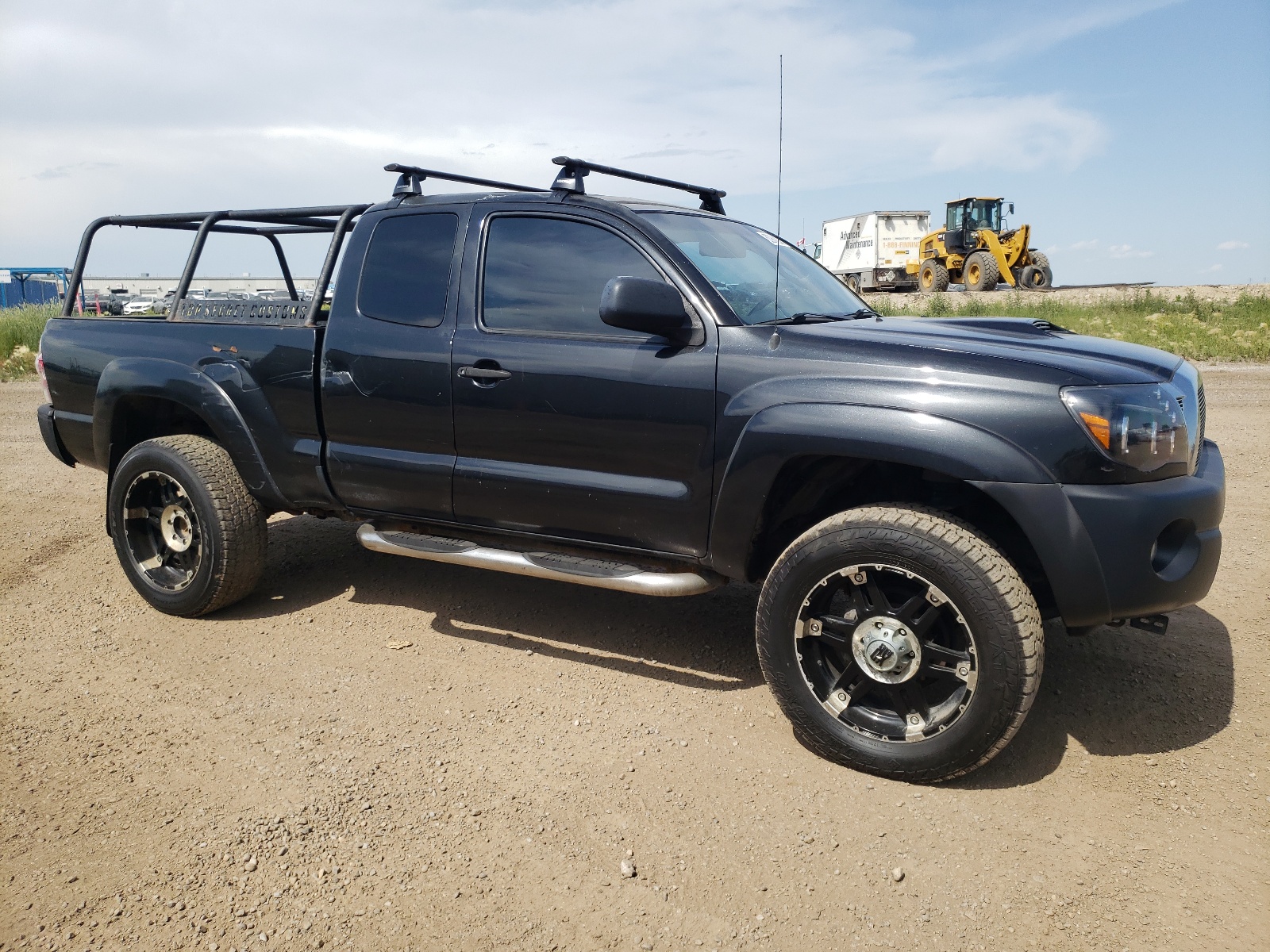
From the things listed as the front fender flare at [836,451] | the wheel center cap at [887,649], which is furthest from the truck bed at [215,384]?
the wheel center cap at [887,649]

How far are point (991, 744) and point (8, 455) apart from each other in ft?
30.6

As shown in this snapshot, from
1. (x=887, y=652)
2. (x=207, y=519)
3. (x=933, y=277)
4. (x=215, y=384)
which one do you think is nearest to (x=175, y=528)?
(x=207, y=519)

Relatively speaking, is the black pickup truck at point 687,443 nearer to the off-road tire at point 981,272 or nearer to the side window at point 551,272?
the side window at point 551,272

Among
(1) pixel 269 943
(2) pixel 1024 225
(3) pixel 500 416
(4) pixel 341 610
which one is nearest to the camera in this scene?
(1) pixel 269 943

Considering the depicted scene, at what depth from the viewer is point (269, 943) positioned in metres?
2.46

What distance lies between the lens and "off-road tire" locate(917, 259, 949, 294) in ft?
89.8

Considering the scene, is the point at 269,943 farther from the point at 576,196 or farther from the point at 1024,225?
the point at 1024,225

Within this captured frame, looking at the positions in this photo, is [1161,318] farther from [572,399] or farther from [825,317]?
[572,399]

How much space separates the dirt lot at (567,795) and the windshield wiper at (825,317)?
4.95 feet

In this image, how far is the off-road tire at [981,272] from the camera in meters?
25.8

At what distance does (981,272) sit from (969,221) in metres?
1.99

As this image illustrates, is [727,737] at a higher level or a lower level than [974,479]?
lower

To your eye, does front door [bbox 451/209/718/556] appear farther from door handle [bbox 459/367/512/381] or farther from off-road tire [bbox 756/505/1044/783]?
off-road tire [bbox 756/505/1044/783]

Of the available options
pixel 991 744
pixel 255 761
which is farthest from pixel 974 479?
pixel 255 761
